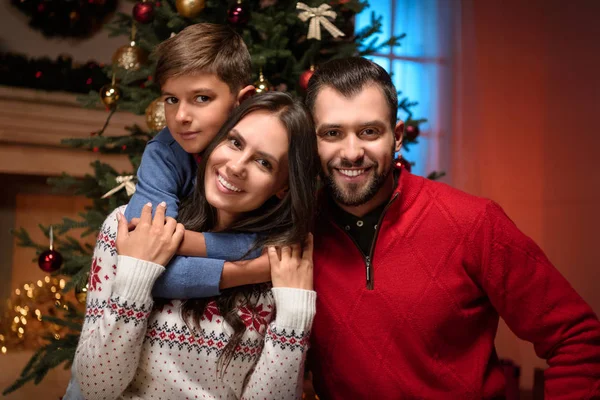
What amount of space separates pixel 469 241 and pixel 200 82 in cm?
83

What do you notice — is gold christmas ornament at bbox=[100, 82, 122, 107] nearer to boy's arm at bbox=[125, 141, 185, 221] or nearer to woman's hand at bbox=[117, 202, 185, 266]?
boy's arm at bbox=[125, 141, 185, 221]

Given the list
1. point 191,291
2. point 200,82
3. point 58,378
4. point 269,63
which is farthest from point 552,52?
point 58,378

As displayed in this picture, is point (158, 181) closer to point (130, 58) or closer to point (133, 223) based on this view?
point (133, 223)

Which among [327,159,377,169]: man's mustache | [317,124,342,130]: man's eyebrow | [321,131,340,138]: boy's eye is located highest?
[317,124,342,130]: man's eyebrow

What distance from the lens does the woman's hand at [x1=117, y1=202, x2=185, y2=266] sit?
1.37 meters

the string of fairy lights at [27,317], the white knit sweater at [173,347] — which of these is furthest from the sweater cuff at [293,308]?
the string of fairy lights at [27,317]

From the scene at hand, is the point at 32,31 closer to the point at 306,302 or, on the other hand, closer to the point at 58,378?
the point at 58,378

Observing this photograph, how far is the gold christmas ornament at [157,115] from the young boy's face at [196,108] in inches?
20.9

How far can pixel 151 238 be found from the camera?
4.52 feet

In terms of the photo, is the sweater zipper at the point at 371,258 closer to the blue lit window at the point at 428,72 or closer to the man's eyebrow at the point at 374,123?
the man's eyebrow at the point at 374,123

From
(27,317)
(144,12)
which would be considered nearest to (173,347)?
(144,12)

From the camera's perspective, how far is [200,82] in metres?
1.61

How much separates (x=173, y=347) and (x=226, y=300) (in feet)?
0.54

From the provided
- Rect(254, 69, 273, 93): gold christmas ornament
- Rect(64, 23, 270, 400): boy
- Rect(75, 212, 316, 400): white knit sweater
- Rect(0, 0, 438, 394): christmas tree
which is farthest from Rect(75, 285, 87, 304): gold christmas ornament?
Rect(254, 69, 273, 93): gold christmas ornament
